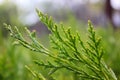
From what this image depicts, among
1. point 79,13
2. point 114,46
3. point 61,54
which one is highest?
point 61,54

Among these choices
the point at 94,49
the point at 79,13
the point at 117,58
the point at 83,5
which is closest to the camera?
the point at 94,49

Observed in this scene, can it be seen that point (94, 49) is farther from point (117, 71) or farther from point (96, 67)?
point (117, 71)

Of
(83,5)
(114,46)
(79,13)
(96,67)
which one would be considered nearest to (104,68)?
(96,67)

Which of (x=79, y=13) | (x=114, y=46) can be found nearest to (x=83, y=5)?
(x=79, y=13)

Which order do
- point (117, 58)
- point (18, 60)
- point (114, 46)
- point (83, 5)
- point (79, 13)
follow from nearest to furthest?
1. point (117, 58)
2. point (18, 60)
3. point (114, 46)
4. point (79, 13)
5. point (83, 5)

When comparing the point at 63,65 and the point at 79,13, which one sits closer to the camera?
the point at 63,65

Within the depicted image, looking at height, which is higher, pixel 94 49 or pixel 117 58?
pixel 94 49

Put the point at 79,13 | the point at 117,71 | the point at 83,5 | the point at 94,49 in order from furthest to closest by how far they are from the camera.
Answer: the point at 83,5
the point at 79,13
the point at 117,71
the point at 94,49

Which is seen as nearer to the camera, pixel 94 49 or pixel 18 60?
pixel 94 49

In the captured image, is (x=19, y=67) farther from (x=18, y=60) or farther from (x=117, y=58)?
(x=117, y=58)
